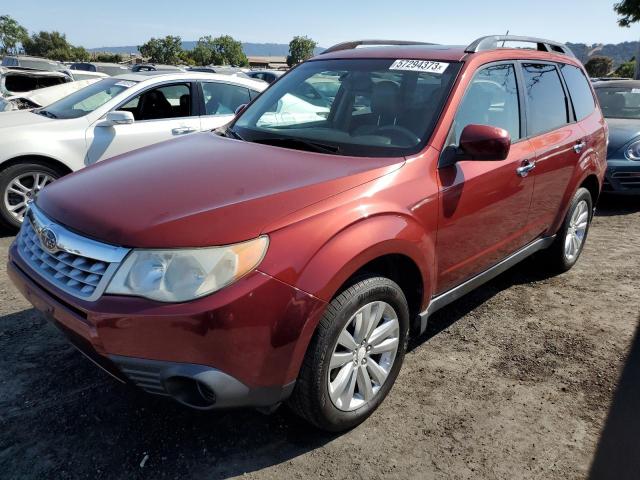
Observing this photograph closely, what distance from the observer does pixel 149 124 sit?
18.4 ft

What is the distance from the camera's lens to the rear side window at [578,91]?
163 inches

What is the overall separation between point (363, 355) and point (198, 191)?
3.50 ft

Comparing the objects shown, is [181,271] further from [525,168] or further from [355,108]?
[525,168]

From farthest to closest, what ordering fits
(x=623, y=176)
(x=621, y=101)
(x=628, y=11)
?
(x=628, y=11), (x=621, y=101), (x=623, y=176)

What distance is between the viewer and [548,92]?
12.4 ft

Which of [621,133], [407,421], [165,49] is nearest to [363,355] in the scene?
[407,421]

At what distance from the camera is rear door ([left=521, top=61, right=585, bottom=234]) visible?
11.6 ft

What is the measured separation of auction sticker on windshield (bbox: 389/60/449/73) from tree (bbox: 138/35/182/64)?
70737 millimetres

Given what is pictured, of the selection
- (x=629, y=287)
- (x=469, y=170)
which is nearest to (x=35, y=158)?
(x=469, y=170)

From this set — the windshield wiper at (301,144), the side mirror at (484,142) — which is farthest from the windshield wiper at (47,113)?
the side mirror at (484,142)

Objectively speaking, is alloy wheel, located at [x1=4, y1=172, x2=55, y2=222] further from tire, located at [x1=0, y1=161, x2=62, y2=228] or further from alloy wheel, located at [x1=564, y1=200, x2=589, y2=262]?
alloy wheel, located at [x1=564, y1=200, x2=589, y2=262]

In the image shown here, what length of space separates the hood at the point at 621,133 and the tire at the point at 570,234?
2519mm

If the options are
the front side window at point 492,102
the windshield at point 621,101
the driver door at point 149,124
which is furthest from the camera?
the windshield at point 621,101

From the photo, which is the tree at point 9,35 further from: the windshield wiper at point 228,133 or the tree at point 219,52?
the windshield wiper at point 228,133
